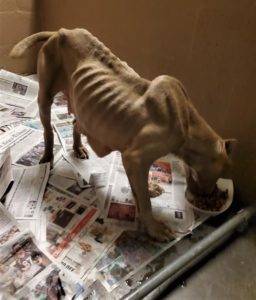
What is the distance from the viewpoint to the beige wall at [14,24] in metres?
2.07

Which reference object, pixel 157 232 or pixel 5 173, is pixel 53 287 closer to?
pixel 157 232

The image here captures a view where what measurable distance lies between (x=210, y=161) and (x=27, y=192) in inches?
25.6

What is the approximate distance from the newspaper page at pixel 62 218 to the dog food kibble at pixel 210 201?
1.13 feet

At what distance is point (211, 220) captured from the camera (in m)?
1.33

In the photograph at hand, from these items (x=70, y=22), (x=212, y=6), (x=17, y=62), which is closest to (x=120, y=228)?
(x=212, y=6)

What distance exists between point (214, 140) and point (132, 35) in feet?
2.54

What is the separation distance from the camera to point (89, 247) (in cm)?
117

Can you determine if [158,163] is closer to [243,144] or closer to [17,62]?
[243,144]

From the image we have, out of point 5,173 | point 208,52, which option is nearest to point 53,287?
point 5,173

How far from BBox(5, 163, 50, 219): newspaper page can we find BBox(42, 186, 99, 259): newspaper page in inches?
1.2

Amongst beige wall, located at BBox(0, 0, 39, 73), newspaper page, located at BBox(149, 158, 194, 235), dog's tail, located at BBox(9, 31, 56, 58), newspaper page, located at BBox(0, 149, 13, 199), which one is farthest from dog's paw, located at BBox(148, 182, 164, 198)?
beige wall, located at BBox(0, 0, 39, 73)

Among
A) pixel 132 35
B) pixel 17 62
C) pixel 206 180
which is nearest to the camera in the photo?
pixel 206 180

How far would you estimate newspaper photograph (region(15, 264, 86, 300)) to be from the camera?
3.29 feet

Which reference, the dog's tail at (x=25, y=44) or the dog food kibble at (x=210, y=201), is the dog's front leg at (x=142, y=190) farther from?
the dog's tail at (x=25, y=44)
